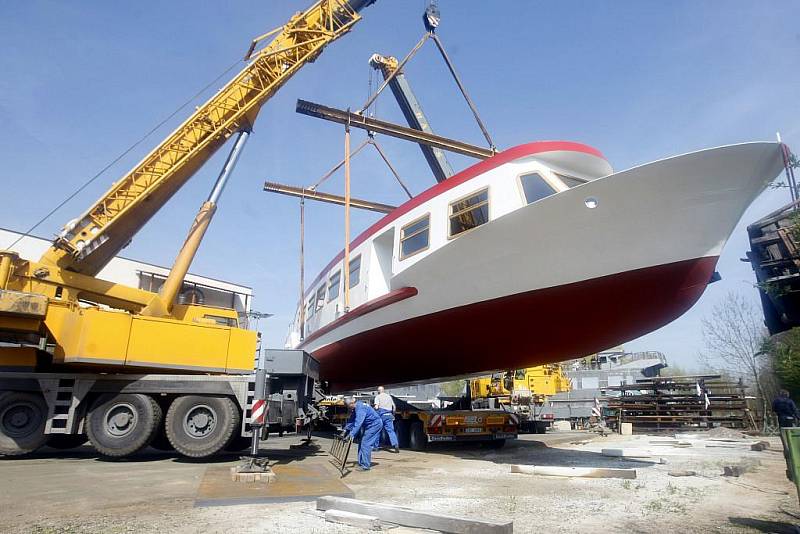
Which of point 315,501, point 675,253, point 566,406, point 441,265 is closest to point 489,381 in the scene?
point 566,406

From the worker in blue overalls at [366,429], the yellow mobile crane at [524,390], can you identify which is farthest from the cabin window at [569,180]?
the yellow mobile crane at [524,390]

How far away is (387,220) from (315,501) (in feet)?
20.2

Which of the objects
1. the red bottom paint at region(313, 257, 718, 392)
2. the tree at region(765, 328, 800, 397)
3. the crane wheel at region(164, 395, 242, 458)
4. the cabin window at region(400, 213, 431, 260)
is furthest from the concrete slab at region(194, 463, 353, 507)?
the tree at region(765, 328, 800, 397)

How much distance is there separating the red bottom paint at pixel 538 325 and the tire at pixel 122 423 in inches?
163

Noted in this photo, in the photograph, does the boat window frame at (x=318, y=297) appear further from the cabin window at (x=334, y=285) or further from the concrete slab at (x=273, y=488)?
the concrete slab at (x=273, y=488)

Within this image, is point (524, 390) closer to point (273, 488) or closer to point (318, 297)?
point (318, 297)

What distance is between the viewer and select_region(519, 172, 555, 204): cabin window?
745 cm

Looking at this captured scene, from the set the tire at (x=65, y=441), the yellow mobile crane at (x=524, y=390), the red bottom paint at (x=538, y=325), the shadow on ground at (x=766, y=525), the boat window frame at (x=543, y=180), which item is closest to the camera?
the shadow on ground at (x=766, y=525)

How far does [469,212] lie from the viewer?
8023 millimetres

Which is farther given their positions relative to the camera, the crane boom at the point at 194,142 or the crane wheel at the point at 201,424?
the crane boom at the point at 194,142

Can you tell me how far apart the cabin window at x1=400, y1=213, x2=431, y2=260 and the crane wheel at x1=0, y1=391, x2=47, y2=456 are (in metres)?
6.71

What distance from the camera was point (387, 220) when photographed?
33.8ft

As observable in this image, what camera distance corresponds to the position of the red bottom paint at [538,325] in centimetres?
679

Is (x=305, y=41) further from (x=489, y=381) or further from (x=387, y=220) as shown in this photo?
(x=489, y=381)
